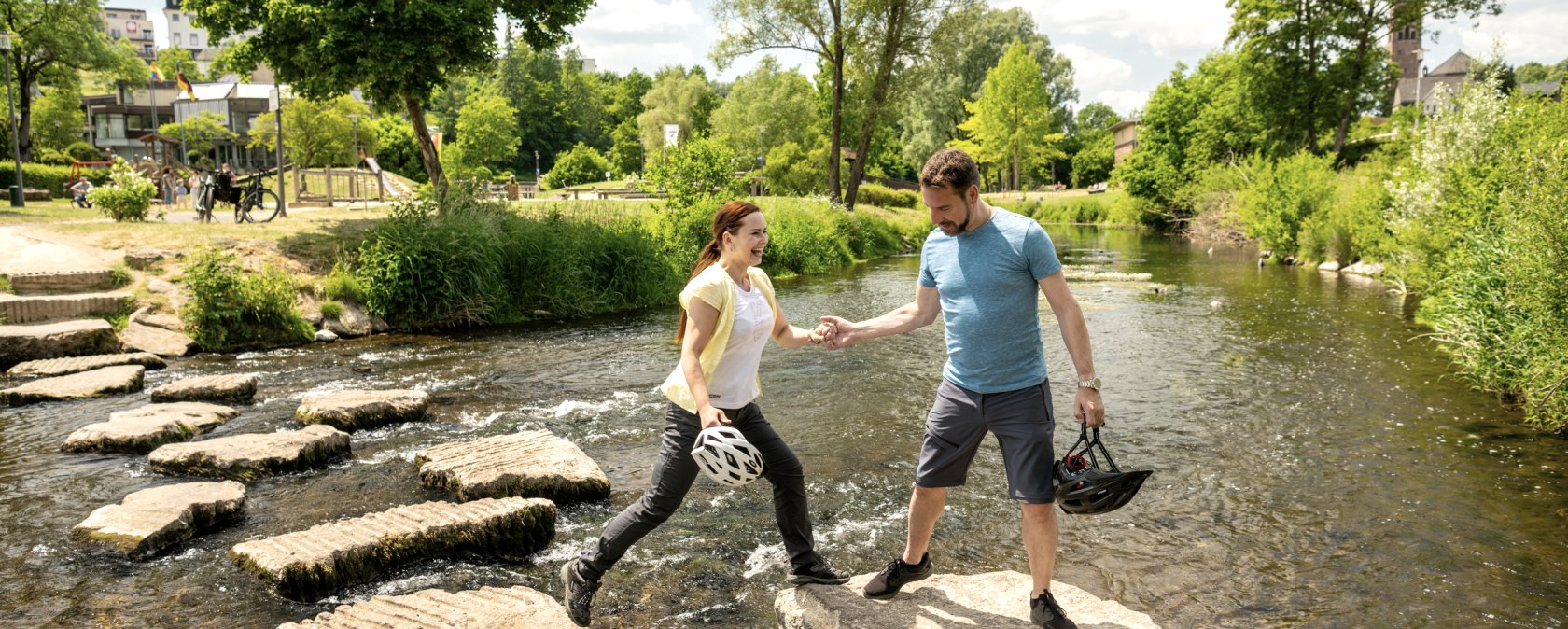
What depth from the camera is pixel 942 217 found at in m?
4.42

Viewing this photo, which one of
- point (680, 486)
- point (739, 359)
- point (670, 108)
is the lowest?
point (680, 486)

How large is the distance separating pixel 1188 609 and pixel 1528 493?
4.23 meters

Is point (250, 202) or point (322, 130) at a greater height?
point (322, 130)

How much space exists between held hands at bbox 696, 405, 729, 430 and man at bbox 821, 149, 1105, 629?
1.01 meters

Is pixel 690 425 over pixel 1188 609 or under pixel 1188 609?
over

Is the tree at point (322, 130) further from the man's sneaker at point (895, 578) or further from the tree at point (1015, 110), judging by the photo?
the man's sneaker at point (895, 578)

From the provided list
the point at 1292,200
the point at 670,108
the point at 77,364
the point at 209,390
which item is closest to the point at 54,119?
the point at 670,108

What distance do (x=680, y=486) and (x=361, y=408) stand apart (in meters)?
6.03

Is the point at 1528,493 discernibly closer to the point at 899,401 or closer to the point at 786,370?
the point at 899,401

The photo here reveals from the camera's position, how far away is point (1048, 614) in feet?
14.4

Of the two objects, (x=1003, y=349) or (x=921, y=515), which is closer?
(x=1003, y=349)

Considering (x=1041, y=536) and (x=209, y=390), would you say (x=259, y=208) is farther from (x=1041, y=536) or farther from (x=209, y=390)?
(x=1041, y=536)

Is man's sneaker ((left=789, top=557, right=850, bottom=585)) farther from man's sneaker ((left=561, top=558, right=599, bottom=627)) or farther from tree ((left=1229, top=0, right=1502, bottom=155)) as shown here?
tree ((left=1229, top=0, right=1502, bottom=155))

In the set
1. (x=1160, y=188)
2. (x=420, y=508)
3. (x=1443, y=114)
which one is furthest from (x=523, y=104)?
(x=420, y=508)
